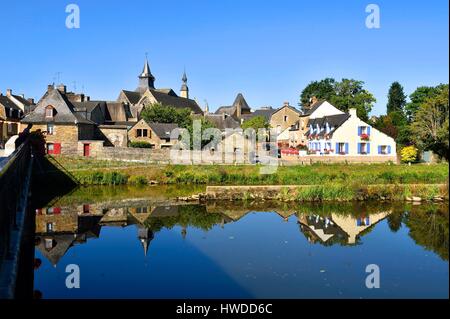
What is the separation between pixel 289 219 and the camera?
22500 millimetres

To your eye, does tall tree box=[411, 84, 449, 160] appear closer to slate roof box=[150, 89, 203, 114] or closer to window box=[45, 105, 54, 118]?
window box=[45, 105, 54, 118]

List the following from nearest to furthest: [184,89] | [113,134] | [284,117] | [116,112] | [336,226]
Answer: [336,226] → [113,134] → [284,117] → [116,112] → [184,89]

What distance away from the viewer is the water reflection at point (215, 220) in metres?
17.8

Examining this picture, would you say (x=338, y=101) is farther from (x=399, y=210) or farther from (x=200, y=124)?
(x=399, y=210)

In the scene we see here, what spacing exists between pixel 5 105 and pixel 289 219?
4830 cm

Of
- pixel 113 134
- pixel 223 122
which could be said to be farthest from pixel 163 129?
pixel 223 122

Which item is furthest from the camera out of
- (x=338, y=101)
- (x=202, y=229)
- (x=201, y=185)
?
(x=338, y=101)

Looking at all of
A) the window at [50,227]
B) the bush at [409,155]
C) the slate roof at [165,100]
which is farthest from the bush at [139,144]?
the slate roof at [165,100]

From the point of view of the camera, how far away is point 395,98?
76562 millimetres

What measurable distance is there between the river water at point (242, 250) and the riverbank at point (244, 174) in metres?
6.00

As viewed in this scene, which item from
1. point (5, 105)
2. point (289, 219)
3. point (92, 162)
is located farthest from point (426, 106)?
point (5, 105)

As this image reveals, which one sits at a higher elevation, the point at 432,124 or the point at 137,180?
the point at 432,124

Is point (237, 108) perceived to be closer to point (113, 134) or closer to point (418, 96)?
point (418, 96)

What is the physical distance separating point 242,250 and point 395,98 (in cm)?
6720
